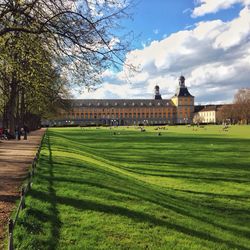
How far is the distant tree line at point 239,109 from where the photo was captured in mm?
139750

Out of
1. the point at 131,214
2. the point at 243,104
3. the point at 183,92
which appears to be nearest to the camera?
the point at 131,214

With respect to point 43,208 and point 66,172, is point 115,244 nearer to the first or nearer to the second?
point 43,208

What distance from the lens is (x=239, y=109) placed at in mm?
142000

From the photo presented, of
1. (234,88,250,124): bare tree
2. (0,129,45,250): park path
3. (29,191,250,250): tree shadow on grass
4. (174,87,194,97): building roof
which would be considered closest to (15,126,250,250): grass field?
(29,191,250,250): tree shadow on grass

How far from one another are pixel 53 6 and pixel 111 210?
228 inches

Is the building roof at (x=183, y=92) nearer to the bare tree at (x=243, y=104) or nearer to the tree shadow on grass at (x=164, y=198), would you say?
the bare tree at (x=243, y=104)

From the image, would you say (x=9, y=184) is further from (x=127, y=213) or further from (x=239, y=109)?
(x=239, y=109)

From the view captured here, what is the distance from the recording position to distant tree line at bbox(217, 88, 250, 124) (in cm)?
13975

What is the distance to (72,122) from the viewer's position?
19225 centimetres

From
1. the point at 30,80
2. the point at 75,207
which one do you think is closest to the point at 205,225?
the point at 75,207

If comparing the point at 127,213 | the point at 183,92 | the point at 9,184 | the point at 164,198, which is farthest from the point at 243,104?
the point at 127,213

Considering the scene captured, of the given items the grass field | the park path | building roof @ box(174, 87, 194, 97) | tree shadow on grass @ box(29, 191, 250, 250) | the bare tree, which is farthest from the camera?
building roof @ box(174, 87, 194, 97)

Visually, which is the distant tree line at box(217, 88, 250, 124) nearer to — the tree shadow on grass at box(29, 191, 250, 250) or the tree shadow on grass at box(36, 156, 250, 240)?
the tree shadow on grass at box(36, 156, 250, 240)

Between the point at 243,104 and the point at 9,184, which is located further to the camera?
the point at 243,104
